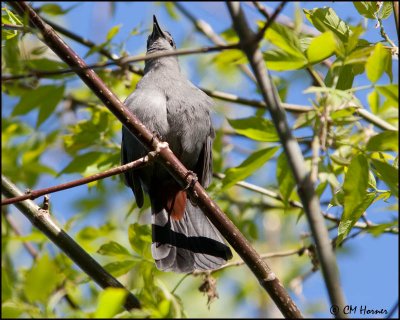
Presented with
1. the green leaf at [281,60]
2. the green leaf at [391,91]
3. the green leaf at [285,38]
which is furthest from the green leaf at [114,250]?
the green leaf at [391,91]

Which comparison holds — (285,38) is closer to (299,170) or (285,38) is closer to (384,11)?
(384,11)

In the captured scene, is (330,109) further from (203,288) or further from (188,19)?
(188,19)

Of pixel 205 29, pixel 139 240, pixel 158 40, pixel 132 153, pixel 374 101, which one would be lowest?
pixel 139 240

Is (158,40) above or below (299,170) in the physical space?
above

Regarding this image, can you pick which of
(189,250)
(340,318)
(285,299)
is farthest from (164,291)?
(340,318)

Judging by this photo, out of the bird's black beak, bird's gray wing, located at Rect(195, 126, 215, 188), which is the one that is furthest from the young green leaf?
the bird's black beak

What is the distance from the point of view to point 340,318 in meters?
1.74

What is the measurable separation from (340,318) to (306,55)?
3.28 ft

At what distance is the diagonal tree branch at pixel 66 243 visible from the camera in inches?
121

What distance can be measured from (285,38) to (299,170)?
2.38 ft

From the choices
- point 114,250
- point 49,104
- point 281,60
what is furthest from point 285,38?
point 49,104

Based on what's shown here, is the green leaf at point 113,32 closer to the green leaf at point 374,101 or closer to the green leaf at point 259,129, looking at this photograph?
the green leaf at point 259,129

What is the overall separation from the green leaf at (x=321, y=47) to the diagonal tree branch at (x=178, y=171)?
0.83 m

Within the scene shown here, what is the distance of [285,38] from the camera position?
7.80ft
